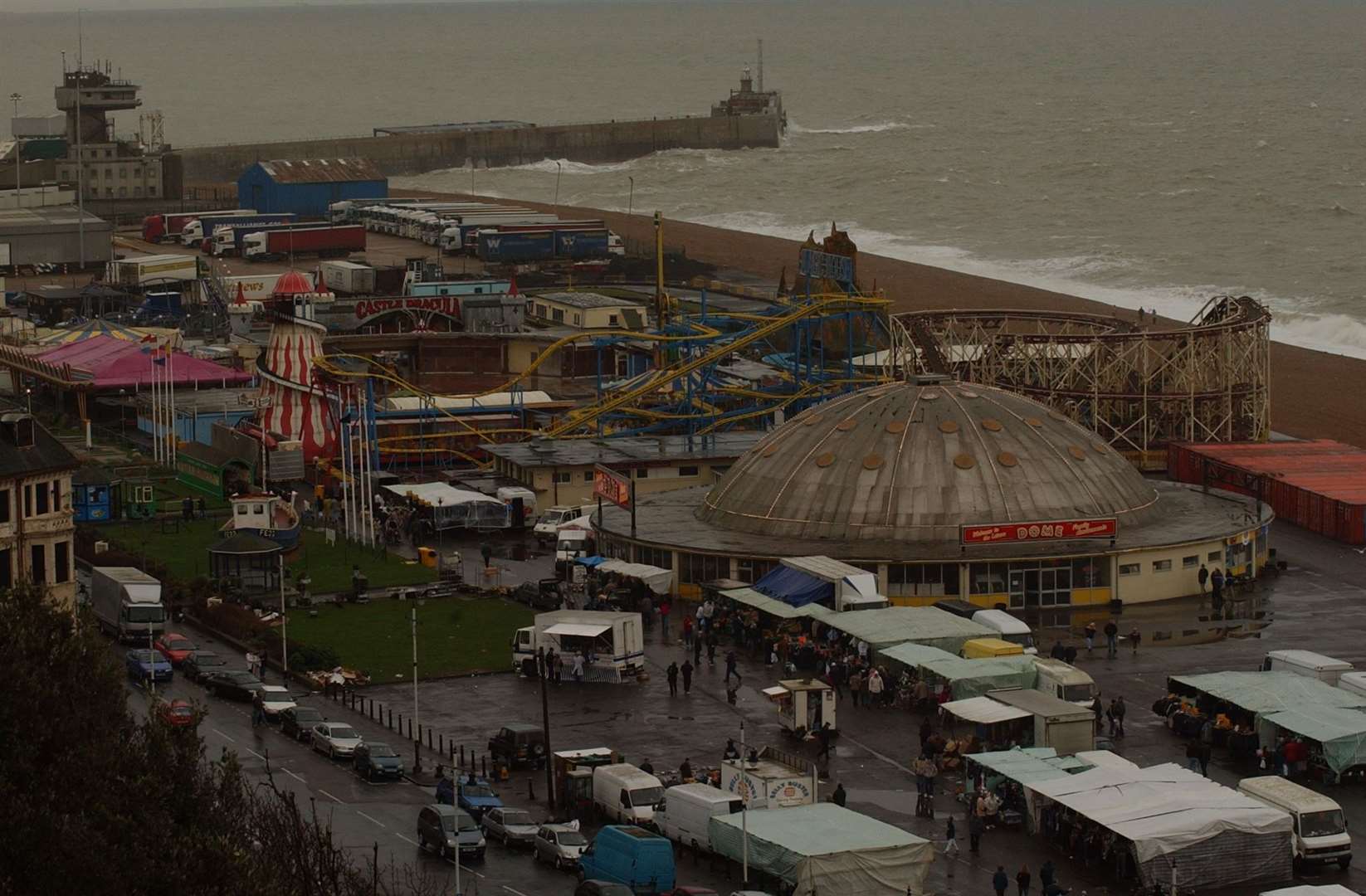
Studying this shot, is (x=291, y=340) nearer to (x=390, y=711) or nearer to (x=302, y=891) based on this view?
(x=390, y=711)

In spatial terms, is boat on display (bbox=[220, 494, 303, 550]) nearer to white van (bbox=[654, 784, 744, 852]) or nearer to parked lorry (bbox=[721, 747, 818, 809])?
parked lorry (bbox=[721, 747, 818, 809])

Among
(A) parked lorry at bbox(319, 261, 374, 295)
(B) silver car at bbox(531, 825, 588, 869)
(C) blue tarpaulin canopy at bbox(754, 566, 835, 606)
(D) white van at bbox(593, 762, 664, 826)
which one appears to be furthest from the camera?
(A) parked lorry at bbox(319, 261, 374, 295)

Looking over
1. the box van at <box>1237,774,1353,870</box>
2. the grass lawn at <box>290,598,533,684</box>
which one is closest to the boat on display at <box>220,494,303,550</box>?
the grass lawn at <box>290,598,533,684</box>

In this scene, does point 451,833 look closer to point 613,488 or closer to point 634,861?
point 634,861

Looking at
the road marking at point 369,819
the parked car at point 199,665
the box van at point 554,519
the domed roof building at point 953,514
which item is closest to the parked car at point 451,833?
the road marking at point 369,819

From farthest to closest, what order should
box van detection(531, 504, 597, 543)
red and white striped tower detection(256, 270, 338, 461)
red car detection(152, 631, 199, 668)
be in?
red and white striped tower detection(256, 270, 338, 461)
box van detection(531, 504, 597, 543)
red car detection(152, 631, 199, 668)

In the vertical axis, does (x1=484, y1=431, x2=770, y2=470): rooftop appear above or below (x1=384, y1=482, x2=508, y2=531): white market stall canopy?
above

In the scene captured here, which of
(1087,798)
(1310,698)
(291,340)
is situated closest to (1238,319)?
(291,340)
